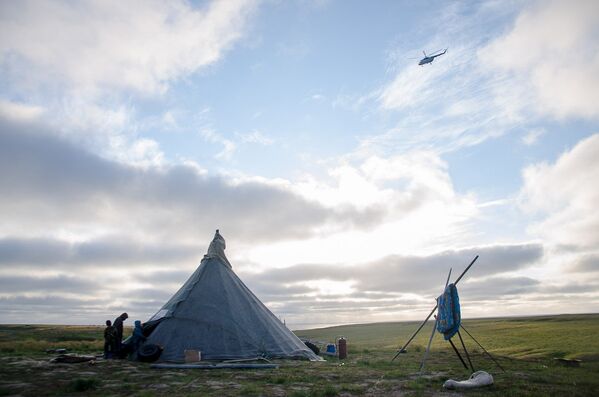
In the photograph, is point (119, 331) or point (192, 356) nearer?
point (192, 356)

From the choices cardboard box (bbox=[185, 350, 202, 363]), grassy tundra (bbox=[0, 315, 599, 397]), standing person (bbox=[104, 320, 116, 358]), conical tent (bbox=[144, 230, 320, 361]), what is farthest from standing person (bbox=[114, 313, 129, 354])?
cardboard box (bbox=[185, 350, 202, 363])

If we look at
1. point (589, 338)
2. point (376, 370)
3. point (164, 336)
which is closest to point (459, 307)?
point (376, 370)

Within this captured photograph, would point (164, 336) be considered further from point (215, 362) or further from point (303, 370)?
point (303, 370)

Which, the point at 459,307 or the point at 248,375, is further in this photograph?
the point at 459,307

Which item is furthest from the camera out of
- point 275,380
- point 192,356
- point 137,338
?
point 137,338

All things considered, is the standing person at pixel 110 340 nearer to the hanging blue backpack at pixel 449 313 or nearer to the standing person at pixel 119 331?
the standing person at pixel 119 331

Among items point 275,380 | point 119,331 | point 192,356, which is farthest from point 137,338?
point 275,380

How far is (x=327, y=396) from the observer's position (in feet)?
36.5

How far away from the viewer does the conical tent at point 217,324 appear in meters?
19.7

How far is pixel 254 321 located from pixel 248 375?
21.8 feet

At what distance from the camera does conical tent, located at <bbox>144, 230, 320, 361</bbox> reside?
64.6 ft

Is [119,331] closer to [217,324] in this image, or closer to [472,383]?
[217,324]

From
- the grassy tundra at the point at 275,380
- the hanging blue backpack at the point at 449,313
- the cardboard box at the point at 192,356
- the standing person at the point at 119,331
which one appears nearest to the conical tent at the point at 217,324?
the cardboard box at the point at 192,356

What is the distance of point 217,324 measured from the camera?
20719 millimetres
